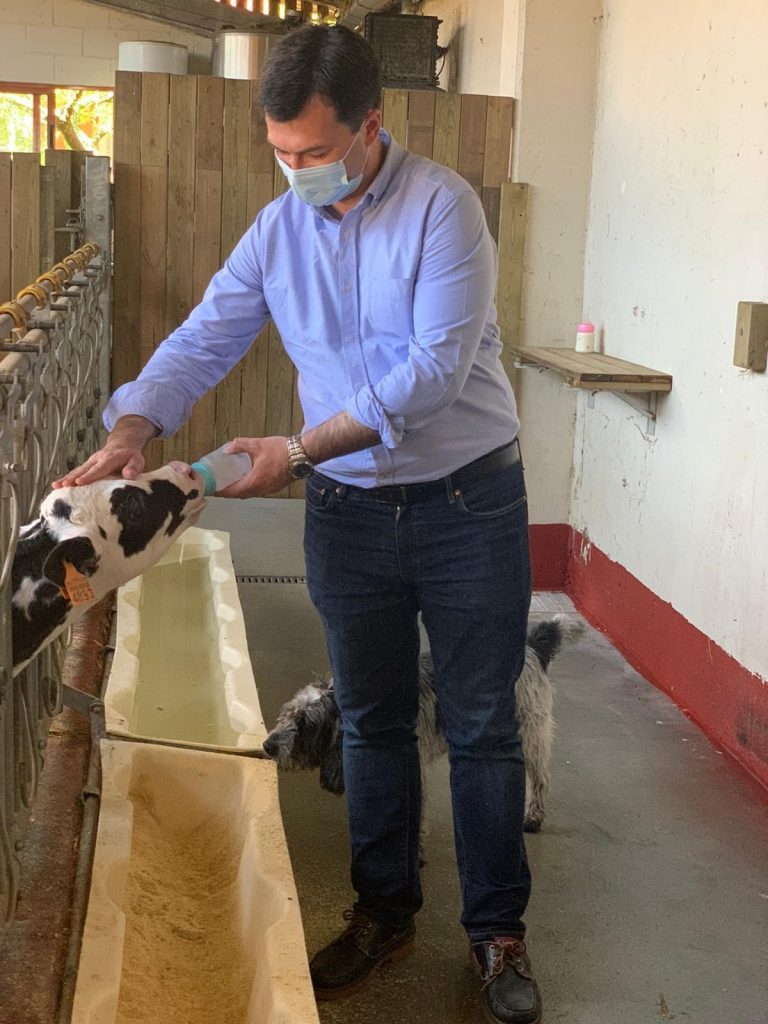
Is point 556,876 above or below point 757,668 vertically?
below

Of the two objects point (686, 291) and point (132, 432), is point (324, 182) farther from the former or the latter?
point (686, 291)

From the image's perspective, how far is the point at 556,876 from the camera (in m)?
2.94

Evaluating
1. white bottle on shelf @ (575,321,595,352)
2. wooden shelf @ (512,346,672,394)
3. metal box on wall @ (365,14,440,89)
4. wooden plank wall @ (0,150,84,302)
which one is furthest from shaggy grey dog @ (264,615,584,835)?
metal box on wall @ (365,14,440,89)

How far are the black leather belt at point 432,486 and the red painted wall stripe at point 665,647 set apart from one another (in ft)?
4.98

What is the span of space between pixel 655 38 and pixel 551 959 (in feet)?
10.3

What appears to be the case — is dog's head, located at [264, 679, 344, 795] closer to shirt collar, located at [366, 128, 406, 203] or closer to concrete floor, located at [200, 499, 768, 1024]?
concrete floor, located at [200, 499, 768, 1024]

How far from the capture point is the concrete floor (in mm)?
2451

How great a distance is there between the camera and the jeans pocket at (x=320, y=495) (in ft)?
7.59

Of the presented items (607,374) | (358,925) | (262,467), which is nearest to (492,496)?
(262,467)

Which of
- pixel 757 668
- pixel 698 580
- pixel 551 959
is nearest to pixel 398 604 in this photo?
pixel 551 959

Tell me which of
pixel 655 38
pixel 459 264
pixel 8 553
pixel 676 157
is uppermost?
pixel 655 38

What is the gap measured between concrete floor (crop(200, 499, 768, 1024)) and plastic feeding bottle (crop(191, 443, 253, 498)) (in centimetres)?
110

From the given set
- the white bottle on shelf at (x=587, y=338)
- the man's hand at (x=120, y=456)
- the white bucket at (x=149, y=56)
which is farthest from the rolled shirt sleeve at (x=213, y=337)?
the white bucket at (x=149, y=56)

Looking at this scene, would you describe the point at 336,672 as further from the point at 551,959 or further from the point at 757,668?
the point at 757,668
